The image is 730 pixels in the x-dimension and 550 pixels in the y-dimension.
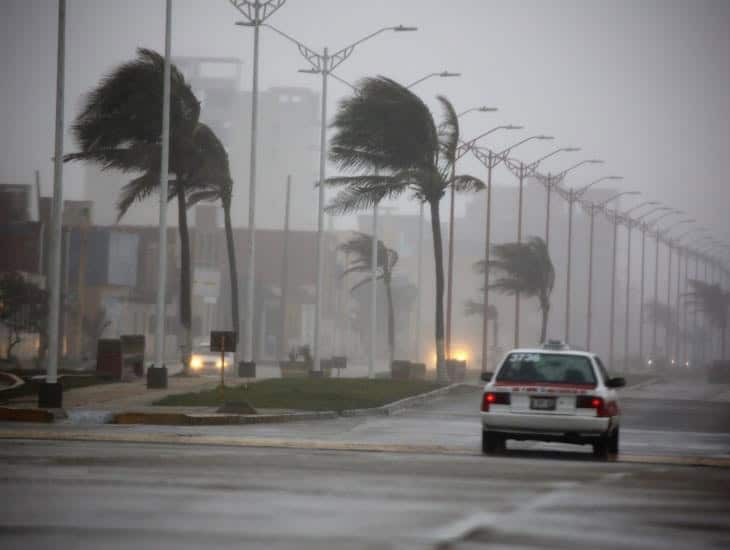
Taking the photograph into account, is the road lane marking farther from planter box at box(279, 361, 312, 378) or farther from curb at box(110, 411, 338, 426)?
planter box at box(279, 361, 312, 378)

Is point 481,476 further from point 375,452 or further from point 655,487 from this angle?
point 375,452

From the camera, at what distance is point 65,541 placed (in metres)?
11.7

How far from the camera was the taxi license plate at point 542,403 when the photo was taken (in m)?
23.7

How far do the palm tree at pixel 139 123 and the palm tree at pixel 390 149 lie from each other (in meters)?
7.04

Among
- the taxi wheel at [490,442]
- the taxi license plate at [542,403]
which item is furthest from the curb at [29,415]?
the taxi license plate at [542,403]

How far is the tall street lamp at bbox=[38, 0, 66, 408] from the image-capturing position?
32750 mm

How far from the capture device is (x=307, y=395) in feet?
134

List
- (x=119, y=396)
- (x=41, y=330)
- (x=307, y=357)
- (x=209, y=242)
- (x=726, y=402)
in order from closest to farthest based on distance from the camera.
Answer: (x=119, y=396) → (x=726, y=402) → (x=307, y=357) → (x=41, y=330) → (x=209, y=242)

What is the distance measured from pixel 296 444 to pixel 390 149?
31790mm

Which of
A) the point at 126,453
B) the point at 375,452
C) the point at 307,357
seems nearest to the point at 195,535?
the point at 126,453

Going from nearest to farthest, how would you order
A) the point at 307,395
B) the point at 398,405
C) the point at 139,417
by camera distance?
1. the point at 139,417
2. the point at 307,395
3. the point at 398,405

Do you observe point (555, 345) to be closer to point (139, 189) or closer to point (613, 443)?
point (613, 443)

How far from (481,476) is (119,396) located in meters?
21.0

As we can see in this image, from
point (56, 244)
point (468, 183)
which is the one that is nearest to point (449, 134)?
Result: point (468, 183)
